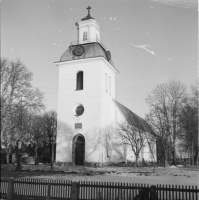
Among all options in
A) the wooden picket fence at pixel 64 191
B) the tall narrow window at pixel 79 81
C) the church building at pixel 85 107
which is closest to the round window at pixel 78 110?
the church building at pixel 85 107

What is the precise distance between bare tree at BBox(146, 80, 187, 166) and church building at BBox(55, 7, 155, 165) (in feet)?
14.8

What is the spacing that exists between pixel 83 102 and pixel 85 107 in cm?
58

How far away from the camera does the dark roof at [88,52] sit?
28438mm

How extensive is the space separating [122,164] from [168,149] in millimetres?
5742

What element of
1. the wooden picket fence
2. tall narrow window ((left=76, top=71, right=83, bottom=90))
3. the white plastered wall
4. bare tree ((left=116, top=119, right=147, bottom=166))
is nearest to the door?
the white plastered wall

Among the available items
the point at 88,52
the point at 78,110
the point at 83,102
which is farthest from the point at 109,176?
the point at 88,52

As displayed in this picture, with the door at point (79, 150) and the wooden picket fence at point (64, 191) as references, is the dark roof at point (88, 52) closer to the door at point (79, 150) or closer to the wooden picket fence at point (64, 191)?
the door at point (79, 150)

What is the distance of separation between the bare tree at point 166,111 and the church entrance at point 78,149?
7.97m

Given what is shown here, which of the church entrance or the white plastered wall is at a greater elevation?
the white plastered wall

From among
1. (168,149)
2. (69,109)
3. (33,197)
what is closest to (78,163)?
(69,109)

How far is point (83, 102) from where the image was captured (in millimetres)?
28344

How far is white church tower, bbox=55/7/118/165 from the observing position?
27522mm

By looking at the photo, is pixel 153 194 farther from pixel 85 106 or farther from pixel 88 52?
pixel 88 52

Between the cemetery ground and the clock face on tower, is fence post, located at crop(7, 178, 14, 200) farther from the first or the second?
the clock face on tower
